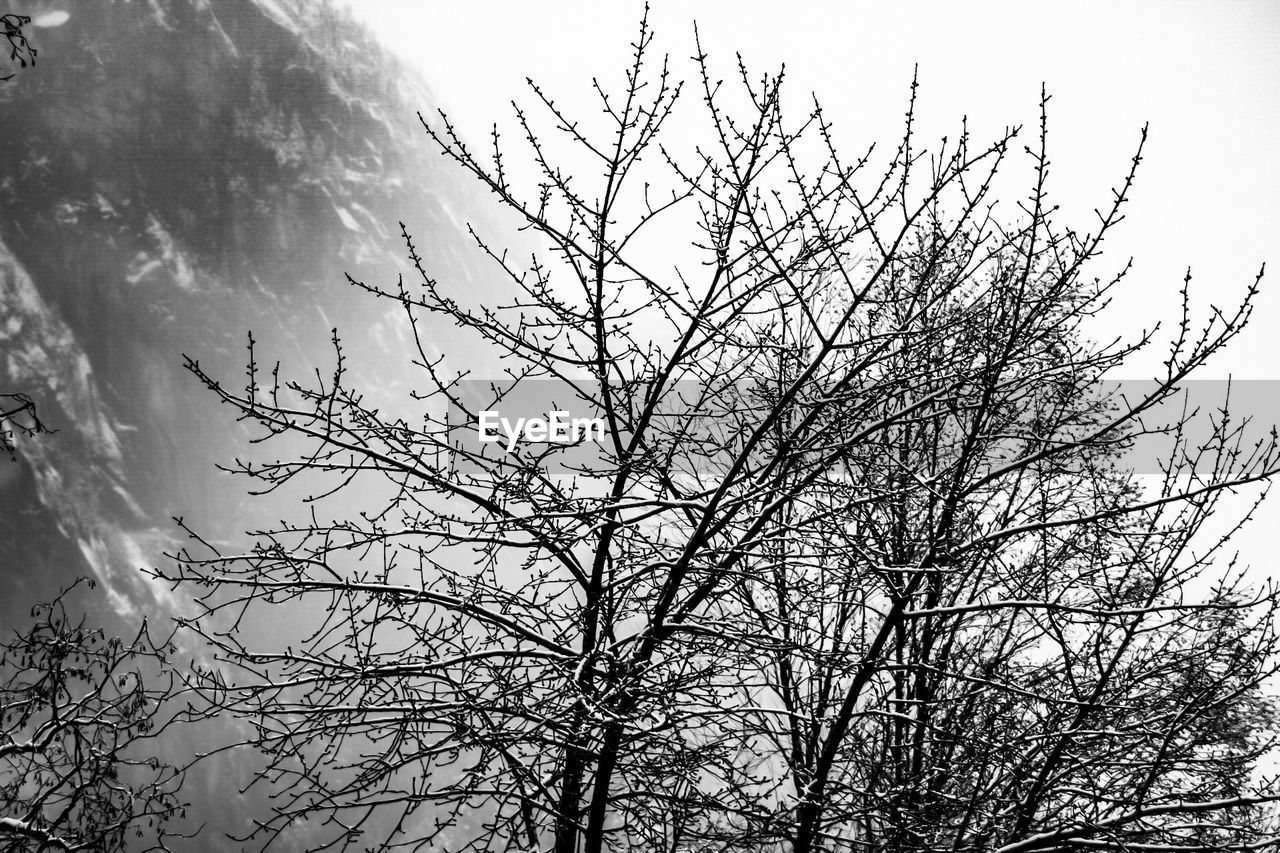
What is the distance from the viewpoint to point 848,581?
4348 millimetres

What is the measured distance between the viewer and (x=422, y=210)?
3861 inches

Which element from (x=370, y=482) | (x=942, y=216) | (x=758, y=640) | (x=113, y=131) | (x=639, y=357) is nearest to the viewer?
(x=758, y=640)

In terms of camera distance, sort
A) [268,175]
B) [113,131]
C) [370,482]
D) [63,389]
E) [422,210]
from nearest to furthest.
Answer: [63,389], [370,482], [113,131], [268,175], [422,210]

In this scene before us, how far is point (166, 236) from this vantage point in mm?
78438

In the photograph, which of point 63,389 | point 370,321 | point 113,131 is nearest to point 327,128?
point 113,131

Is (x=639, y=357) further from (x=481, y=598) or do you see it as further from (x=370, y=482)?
(x=370, y=482)

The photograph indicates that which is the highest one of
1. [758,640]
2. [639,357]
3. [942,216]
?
[942,216]

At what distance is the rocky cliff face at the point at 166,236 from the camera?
209ft

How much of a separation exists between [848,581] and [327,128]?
106931 millimetres

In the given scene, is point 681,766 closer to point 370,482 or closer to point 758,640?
point 758,640

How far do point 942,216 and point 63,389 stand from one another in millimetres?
75852

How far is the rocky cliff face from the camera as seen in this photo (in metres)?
63.7

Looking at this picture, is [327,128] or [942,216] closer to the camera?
[942,216]

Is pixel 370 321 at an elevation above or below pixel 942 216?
above
